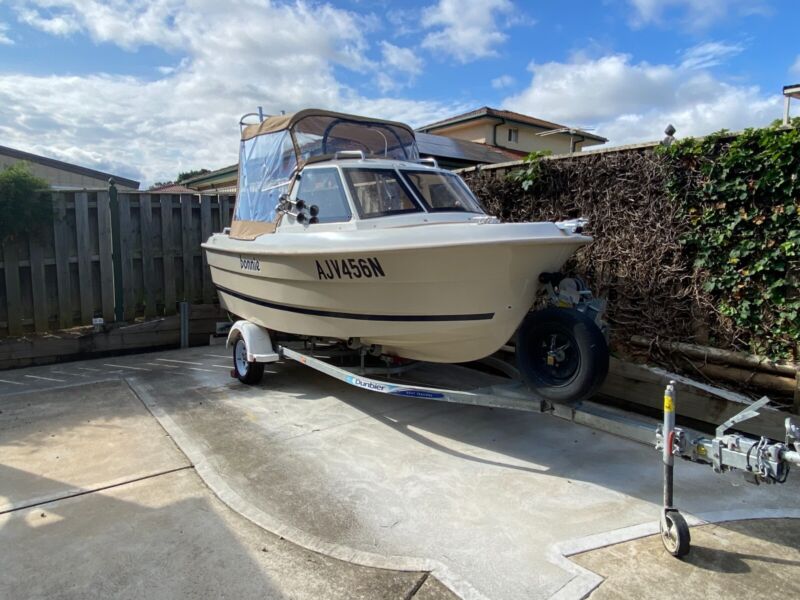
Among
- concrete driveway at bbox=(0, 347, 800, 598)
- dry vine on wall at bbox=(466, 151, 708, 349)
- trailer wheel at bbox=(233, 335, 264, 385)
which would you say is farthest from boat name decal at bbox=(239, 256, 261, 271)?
dry vine on wall at bbox=(466, 151, 708, 349)

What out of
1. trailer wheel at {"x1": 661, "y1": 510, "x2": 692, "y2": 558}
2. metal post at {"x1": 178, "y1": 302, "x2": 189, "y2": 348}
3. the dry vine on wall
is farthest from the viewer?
metal post at {"x1": 178, "y1": 302, "x2": 189, "y2": 348}

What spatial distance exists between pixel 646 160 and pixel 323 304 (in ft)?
10.9

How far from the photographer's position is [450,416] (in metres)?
4.87

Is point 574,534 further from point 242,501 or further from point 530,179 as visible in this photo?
point 530,179

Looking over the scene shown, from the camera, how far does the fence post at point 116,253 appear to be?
7266 millimetres

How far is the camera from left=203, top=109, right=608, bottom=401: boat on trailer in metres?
3.61

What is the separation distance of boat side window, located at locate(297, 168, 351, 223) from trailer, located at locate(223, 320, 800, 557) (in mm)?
1251

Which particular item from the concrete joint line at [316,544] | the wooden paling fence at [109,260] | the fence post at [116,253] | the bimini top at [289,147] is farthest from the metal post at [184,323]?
the concrete joint line at [316,544]

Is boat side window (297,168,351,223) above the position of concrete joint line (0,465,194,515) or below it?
above

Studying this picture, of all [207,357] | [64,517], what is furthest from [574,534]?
[207,357]

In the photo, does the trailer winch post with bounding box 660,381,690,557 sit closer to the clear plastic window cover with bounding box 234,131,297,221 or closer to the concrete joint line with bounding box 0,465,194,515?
the concrete joint line with bounding box 0,465,194,515

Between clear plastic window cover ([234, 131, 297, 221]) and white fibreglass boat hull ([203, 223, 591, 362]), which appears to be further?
clear plastic window cover ([234, 131, 297, 221])

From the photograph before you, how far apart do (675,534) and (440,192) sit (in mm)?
3204

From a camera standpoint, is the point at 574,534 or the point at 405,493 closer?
the point at 574,534
